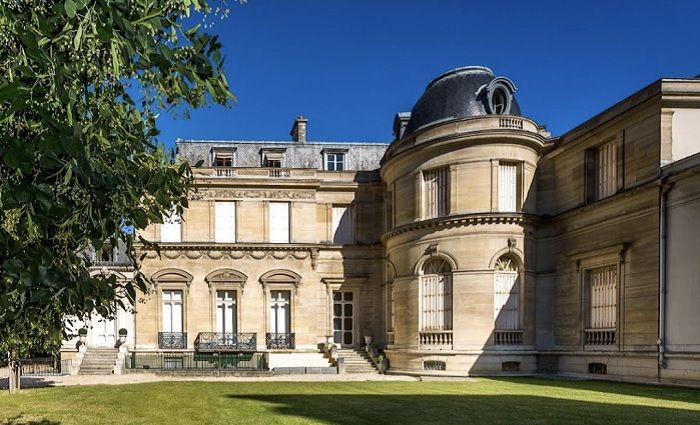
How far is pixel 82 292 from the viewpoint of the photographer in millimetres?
3346

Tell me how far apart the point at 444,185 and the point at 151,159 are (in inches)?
628

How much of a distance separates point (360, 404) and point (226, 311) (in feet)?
50.0

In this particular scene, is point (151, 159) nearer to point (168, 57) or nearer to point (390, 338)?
point (168, 57)

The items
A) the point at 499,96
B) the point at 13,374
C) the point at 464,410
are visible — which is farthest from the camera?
the point at 499,96

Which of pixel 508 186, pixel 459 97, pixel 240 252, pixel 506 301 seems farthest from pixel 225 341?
pixel 459 97

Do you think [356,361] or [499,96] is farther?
[356,361]

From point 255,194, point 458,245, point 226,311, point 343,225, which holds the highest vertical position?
point 255,194

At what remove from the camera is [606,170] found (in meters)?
17.5

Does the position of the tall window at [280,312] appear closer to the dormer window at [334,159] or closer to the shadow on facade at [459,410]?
the dormer window at [334,159]

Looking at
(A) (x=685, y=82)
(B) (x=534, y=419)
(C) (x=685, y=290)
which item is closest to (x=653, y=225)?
(C) (x=685, y=290)

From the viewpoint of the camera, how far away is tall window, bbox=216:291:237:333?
25.0 meters

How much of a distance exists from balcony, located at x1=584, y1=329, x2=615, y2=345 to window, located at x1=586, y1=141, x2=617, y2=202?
14.8ft

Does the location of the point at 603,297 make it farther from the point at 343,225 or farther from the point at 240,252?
the point at 240,252

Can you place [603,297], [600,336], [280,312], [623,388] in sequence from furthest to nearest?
[280,312]
[603,297]
[600,336]
[623,388]
